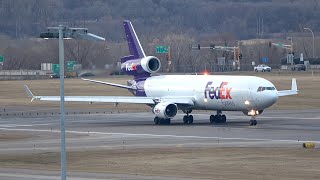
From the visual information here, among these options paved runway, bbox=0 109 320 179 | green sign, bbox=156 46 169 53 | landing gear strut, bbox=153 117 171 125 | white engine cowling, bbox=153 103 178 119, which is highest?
green sign, bbox=156 46 169 53

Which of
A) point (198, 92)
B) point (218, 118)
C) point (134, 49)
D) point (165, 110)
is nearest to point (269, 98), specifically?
point (218, 118)

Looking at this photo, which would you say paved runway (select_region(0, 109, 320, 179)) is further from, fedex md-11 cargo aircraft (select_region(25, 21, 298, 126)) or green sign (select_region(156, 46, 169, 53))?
green sign (select_region(156, 46, 169, 53))

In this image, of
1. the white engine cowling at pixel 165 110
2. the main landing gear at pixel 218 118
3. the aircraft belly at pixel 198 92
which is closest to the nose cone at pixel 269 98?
the aircraft belly at pixel 198 92

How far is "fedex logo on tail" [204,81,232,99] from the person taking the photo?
240ft

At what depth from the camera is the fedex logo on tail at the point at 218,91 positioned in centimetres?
7319

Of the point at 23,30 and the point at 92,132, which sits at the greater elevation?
the point at 23,30

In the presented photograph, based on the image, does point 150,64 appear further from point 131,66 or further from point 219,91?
point 219,91

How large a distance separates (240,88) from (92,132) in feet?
35.6

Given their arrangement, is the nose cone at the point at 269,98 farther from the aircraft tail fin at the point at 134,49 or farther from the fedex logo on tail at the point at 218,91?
the aircraft tail fin at the point at 134,49

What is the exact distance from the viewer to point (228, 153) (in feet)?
177

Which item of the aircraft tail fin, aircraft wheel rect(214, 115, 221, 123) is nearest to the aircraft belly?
aircraft wheel rect(214, 115, 221, 123)

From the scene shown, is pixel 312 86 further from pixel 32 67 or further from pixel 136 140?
pixel 136 140

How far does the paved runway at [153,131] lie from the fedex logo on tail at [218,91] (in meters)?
1.98

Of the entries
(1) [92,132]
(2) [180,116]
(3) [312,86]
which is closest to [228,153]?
(1) [92,132]
